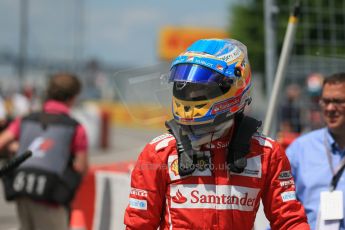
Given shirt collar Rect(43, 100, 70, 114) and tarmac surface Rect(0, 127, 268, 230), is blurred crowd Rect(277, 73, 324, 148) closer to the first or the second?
tarmac surface Rect(0, 127, 268, 230)

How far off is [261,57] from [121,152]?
6.14m

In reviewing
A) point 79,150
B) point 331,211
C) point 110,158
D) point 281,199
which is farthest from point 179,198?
point 110,158

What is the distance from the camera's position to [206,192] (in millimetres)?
2607

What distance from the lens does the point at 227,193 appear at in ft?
8.57

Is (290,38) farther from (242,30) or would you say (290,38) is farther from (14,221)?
(242,30)

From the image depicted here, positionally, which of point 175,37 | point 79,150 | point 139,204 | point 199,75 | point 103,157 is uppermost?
point 199,75

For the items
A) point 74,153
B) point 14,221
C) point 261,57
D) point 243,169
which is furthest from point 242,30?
point 243,169

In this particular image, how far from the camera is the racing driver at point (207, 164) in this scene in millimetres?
2600

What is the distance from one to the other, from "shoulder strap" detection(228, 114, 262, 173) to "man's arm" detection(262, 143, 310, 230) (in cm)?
12

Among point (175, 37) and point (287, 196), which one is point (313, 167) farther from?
point (175, 37)

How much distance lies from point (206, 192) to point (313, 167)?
4.72 ft

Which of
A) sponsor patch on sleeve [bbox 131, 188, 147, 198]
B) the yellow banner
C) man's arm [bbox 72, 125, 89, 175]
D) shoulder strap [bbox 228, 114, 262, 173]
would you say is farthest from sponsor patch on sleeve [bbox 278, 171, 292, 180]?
the yellow banner

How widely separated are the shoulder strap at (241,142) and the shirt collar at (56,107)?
8.66 ft

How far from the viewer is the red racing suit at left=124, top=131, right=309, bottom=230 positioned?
2.60 meters
